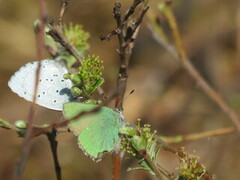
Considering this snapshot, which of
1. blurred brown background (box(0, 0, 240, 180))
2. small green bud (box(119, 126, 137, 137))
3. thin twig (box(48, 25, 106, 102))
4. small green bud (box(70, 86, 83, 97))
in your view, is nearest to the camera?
small green bud (box(119, 126, 137, 137))

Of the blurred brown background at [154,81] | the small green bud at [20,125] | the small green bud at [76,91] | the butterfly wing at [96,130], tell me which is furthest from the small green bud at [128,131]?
the blurred brown background at [154,81]

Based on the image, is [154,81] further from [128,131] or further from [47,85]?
[128,131]

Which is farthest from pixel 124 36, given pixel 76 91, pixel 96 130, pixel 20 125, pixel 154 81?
pixel 154 81

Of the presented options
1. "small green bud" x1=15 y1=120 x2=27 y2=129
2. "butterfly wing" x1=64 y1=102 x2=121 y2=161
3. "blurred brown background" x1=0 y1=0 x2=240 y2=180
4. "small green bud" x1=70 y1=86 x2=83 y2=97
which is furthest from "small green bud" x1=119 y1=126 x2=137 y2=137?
"blurred brown background" x1=0 y1=0 x2=240 y2=180

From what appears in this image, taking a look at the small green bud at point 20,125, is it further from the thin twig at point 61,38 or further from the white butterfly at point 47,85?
the thin twig at point 61,38

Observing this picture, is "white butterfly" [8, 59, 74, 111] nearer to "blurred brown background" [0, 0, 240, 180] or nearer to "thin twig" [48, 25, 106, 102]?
"thin twig" [48, 25, 106, 102]

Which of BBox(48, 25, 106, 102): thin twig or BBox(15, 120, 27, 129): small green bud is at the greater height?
BBox(48, 25, 106, 102): thin twig
